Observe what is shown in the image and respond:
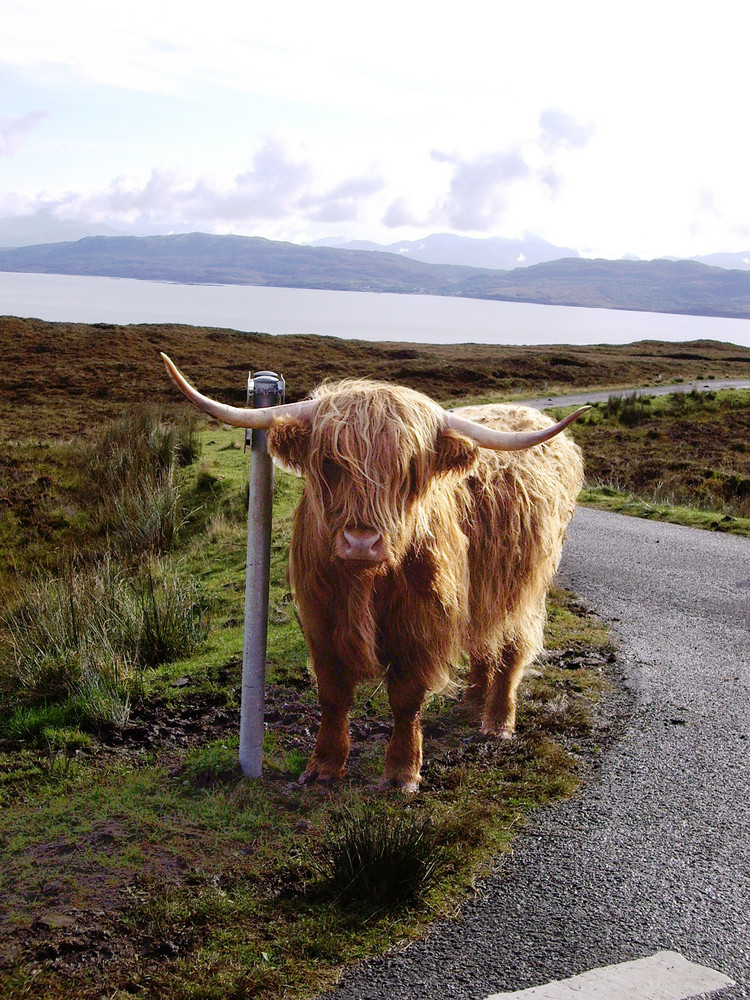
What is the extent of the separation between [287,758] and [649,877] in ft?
5.06

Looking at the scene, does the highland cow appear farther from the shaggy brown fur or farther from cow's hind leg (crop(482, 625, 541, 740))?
cow's hind leg (crop(482, 625, 541, 740))

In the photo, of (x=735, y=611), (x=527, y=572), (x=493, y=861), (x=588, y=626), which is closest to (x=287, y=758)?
(x=493, y=861)

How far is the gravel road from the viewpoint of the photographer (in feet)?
7.93

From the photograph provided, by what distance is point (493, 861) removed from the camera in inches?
116

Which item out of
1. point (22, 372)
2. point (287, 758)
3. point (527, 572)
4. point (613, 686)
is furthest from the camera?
point (22, 372)

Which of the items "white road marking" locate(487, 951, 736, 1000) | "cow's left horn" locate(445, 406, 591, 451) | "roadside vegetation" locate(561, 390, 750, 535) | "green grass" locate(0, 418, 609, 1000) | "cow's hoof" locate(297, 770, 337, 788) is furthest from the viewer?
"roadside vegetation" locate(561, 390, 750, 535)

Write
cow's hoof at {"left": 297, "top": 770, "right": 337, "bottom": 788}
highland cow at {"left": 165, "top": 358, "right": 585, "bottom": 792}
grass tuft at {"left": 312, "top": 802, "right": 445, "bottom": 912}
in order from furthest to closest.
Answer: cow's hoof at {"left": 297, "top": 770, "right": 337, "bottom": 788} < highland cow at {"left": 165, "top": 358, "right": 585, "bottom": 792} < grass tuft at {"left": 312, "top": 802, "right": 445, "bottom": 912}

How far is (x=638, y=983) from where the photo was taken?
2.33 meters

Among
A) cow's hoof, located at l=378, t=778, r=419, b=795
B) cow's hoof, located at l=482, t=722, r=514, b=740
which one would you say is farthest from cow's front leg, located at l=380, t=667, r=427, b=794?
cow's hoof, located at l=482, t=722, r=514, b=740

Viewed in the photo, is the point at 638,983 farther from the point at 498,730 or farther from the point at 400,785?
the point at 498,730

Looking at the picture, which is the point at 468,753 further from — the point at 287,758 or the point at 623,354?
the point at 623,354

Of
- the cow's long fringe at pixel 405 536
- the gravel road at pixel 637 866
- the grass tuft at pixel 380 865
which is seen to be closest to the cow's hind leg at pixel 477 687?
the cow's long fringe at pixel 405 536

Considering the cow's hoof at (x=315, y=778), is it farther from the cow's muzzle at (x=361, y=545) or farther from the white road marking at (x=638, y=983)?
the white road marking at (x=638, y=983)

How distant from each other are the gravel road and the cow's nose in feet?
3.71
